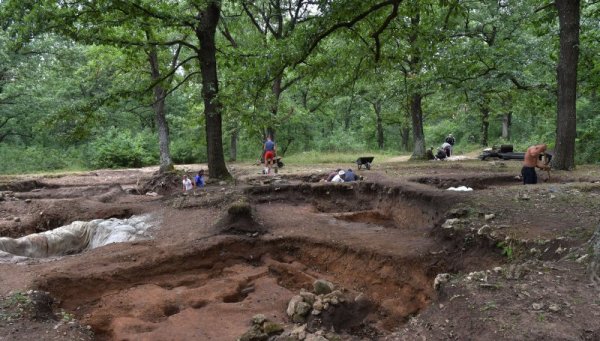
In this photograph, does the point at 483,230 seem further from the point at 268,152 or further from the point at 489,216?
the point at 268,152

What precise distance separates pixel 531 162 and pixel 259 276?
25.4 ft

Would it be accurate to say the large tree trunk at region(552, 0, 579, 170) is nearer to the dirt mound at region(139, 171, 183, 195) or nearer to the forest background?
the forest background

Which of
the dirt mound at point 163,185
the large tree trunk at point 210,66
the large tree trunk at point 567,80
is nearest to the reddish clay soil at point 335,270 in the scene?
the large tree trunk at point 567,80

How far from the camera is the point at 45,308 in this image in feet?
18.4

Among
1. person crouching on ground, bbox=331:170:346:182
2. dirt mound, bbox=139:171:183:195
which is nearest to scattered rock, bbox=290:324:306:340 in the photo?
person crouching on ground, bbox=331:170:346:182

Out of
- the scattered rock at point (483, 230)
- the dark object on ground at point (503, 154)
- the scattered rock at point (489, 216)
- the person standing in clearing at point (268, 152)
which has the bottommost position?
the scattered rock at point (483, 230)

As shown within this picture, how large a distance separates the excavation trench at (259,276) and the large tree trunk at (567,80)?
18.8ft

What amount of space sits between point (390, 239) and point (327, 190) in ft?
15.8

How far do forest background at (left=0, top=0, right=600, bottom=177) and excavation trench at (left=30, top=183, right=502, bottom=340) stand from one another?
142 inches

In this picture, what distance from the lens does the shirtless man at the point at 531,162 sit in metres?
10.7

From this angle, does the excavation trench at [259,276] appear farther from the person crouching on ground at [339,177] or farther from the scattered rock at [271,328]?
the person crouching on ground at [339,177]

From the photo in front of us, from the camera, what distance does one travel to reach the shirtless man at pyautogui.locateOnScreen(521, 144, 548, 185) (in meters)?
10.7

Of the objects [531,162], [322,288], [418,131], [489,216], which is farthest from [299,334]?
[418,131]

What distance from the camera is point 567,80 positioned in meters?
12.8
